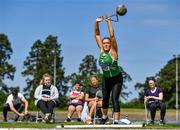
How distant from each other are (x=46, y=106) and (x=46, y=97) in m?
0.35

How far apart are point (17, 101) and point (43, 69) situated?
67055 millimetres

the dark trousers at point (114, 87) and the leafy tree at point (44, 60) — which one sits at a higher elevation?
the leafy tree at point (44, 60)

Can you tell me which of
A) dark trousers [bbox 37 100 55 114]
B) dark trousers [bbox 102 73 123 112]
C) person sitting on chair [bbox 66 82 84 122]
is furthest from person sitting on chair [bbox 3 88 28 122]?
dark trousers [bbox 102 73 123 112]

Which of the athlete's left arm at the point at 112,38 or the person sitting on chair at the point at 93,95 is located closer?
the athlete's left arm at the point at 112,38

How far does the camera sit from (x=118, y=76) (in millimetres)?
12609

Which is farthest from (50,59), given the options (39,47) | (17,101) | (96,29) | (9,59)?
(96,29)

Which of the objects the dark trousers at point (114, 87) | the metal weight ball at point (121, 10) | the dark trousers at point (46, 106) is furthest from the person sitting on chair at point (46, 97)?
the metal weight ball at point (121, 10)

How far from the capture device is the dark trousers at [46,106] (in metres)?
16.5

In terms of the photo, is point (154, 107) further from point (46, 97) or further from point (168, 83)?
point (168, 83)

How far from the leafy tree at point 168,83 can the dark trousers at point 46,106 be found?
83.4m

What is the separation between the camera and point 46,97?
16.9 m

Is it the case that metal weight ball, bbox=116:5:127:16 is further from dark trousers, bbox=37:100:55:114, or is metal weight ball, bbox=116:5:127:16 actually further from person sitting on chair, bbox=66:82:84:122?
person sitting on chair, bbox=66:82:84:122

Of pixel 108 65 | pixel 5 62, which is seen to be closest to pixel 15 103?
pixel 108 65

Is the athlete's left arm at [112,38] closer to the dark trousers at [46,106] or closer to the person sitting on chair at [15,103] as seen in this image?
the dark trousers at [46,106]
